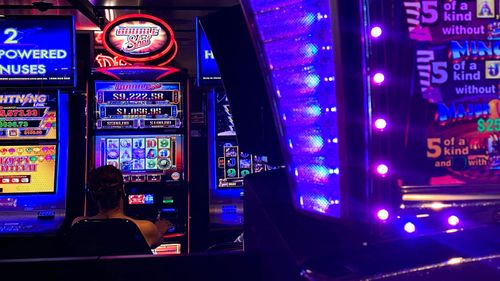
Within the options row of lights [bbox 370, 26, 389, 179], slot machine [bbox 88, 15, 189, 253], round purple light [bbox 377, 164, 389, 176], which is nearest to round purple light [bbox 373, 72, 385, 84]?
row of lights [bbox 370, 26, 389, 179]

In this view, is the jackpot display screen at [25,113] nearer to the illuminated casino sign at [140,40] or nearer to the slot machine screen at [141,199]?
the illuminated casino sign at [140,40]

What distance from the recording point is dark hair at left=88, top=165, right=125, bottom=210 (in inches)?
120

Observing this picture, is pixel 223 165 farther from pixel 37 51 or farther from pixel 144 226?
pixel 144 226

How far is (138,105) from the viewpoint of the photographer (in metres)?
4.56

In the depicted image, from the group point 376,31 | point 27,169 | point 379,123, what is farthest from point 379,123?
point 27,169

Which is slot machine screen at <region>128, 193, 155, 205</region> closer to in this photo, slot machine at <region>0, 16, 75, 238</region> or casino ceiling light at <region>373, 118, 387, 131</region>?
slot machine at <region>0, 16, 75, 238</region>

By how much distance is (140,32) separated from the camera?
16.0 ft

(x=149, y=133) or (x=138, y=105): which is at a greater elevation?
(x=138, y=105)

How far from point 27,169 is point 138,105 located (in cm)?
100

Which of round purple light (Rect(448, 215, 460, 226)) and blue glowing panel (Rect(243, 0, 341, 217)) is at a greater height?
blue glowing panel (Rect(243, 0, 341, 217))

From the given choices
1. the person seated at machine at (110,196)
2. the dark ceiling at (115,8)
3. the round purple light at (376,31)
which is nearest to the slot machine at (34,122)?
the person seated at machine at (110,196)

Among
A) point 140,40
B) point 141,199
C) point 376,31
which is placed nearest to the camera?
point 376,31

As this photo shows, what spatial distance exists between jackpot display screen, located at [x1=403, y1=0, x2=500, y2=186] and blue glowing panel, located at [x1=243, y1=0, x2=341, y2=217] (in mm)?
142

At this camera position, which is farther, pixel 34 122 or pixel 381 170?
pixel 34 122
